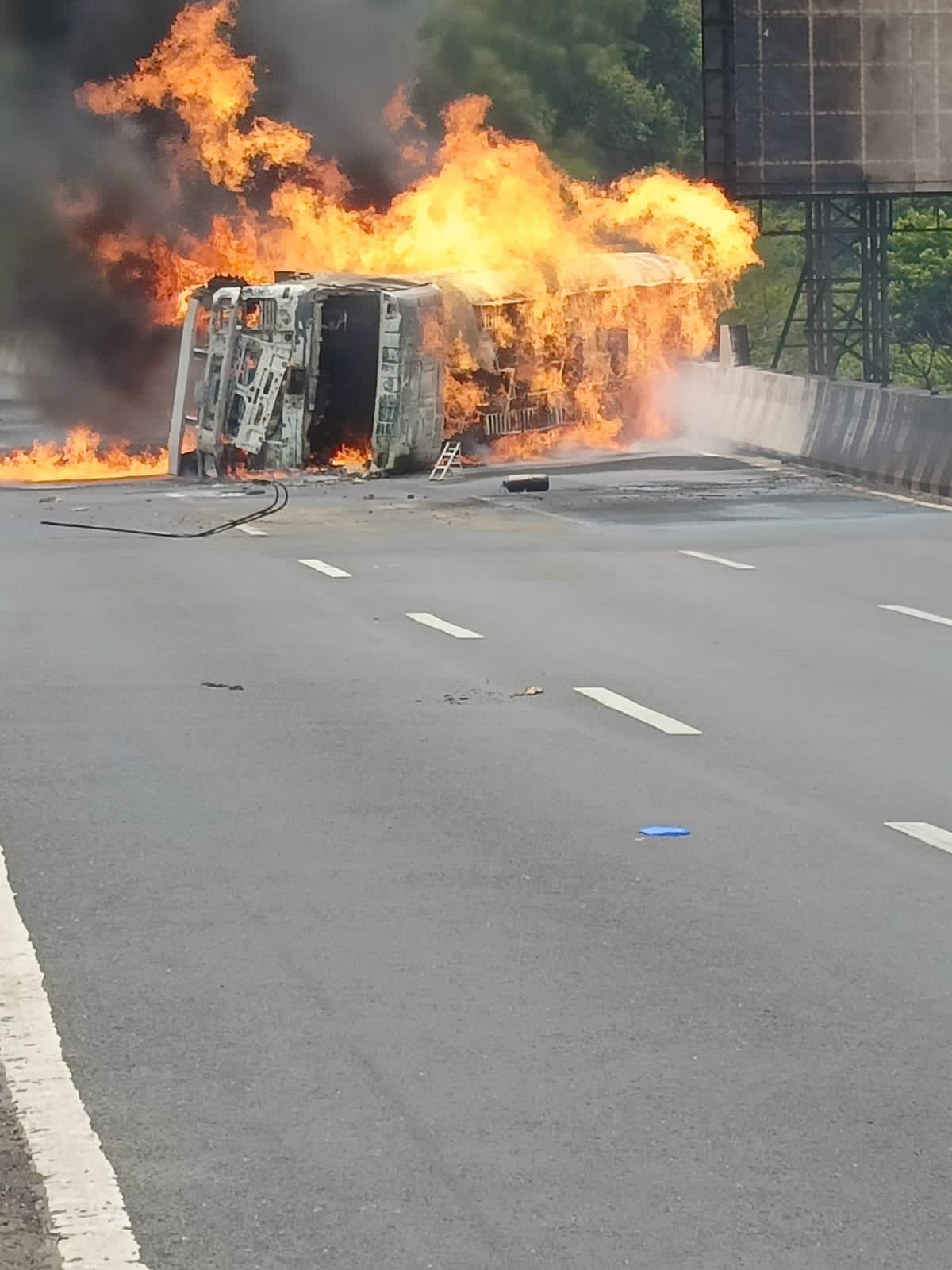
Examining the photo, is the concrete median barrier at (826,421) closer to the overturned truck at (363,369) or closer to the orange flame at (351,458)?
the overturned truck at (363,369)

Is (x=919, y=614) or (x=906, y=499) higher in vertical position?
(x=906, y=499)

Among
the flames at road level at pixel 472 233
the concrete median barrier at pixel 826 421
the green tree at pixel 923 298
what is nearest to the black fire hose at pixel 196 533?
the concrete median barrier at pixel 826 421

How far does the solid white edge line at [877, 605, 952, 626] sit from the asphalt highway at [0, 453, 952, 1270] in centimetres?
9

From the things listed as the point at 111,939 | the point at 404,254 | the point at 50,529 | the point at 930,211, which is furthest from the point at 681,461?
the point at 930,211

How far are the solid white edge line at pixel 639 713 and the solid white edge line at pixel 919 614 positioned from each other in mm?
3828

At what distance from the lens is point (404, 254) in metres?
38.3

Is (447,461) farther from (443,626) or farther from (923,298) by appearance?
(923,298)

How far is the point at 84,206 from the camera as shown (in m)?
46.9

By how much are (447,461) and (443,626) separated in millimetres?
16575

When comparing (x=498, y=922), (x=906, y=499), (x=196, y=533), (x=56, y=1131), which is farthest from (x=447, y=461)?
(x=56, y=1131)

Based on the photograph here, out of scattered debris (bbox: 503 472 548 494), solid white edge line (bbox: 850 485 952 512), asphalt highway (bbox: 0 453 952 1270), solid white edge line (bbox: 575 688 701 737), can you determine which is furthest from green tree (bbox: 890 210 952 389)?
solid white edge line (bbox: 575 688 701 737)

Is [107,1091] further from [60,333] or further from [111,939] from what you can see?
[60,333]

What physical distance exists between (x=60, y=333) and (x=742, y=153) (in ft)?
39.3

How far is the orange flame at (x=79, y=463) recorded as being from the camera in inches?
1387
